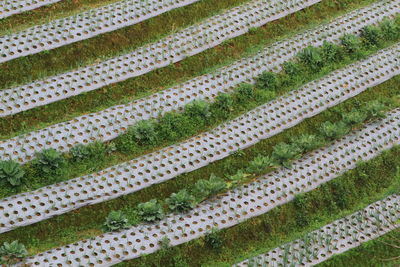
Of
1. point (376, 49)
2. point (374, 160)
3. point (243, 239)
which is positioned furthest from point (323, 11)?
Answer: point (243, 239)

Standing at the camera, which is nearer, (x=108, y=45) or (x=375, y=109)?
(x=375, y=109)

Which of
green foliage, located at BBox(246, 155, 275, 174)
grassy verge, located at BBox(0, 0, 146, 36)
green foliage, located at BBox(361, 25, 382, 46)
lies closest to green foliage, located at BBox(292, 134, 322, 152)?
green foliage, located at BBox(246, 155, 275, 174)

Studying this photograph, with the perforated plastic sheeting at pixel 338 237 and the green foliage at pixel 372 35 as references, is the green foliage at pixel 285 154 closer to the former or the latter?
the perforated plastic sheeting at pixel 338 237

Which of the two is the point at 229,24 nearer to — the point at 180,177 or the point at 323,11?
the point at 323,11

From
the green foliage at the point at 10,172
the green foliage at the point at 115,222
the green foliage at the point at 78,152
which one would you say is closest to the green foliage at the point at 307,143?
the green foliage at the point at 115,222

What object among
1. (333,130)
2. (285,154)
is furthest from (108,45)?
(333,130)

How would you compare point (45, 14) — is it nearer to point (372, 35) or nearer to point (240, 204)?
point (240, 204)
